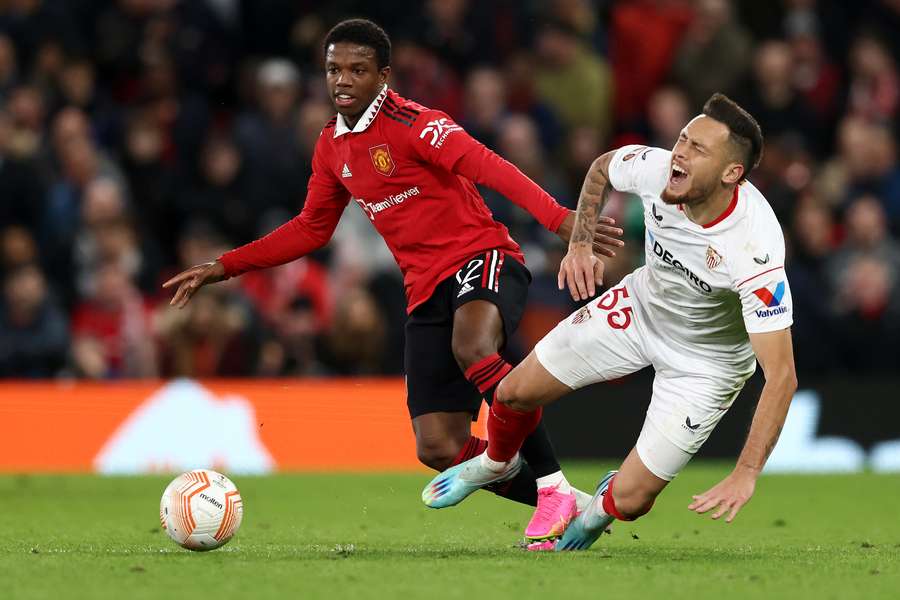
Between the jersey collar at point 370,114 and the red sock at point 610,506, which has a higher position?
the jersey collar at point 370,114

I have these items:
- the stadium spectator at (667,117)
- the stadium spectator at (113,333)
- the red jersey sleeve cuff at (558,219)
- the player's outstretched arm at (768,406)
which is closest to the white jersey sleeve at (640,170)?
the red jersey sleeve cuff at (558,219)

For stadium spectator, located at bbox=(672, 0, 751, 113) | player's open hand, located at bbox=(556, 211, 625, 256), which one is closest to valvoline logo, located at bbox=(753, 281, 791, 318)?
player's open hand, located at bbox=(556, 211, 625, 256)

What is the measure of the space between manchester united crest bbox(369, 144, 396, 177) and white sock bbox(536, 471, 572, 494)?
1.60 metres

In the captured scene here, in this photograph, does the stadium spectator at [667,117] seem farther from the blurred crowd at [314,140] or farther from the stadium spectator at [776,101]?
the stadium spectator at [776,101]

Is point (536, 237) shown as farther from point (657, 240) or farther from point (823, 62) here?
point (657, 240)

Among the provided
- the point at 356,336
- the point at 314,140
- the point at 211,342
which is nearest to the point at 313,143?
the point at 314,140

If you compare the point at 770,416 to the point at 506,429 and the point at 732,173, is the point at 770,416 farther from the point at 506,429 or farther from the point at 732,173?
the point at 506,429

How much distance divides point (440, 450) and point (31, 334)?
5.84 metres

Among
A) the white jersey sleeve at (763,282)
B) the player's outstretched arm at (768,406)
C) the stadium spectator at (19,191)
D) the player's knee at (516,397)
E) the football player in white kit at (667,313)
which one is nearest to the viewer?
the player's outstretched arm at (768,406)

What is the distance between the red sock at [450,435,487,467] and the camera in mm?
7488

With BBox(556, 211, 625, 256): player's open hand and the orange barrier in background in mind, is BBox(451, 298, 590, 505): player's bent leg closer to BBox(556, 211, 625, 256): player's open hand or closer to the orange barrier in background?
BBox(556, 211, 625, 256): player's open hand

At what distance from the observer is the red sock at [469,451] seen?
295 inches

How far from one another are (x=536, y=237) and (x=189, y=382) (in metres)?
3.03

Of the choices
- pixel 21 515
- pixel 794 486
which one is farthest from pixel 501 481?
pixel 794 486
